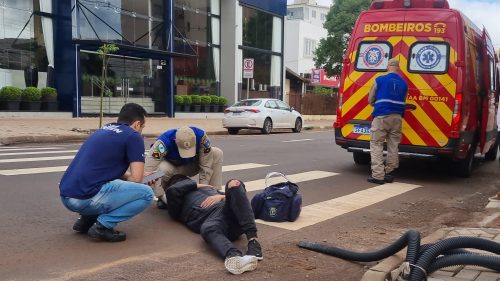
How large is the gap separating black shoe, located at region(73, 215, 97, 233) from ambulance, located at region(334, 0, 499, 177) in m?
5.24

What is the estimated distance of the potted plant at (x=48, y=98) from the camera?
66.9 feet

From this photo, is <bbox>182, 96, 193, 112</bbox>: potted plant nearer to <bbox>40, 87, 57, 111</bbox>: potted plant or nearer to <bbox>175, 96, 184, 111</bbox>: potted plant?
<bbox>175, 96, 184, 111</bbox>: potted plant

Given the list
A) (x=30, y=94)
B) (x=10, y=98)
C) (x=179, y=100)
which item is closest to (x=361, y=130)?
(x=10, y=98)

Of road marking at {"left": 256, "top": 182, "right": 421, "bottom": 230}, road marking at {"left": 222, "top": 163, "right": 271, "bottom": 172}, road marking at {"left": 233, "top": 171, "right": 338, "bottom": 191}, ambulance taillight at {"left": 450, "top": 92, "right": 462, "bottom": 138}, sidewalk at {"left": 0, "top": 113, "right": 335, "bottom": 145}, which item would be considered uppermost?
ambulance taillight at {"left": 450, "top": 92, "right": 462, "bottom": 138}

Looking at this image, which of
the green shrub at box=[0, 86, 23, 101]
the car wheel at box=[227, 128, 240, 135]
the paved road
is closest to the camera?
the paved road

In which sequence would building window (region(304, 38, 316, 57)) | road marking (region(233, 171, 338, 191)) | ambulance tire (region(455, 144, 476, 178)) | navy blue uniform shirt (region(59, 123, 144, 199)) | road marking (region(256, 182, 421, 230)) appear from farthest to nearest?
1. building window (region(304, 38, 316, 57))
2. ambulance tire (region(455, 144, 476, 178))
3. road marking (region(233, 171, 338, 191))
4. road marking (region(256, 182, 421, 230))
5. navy blue uniform shirt (region(59, 123, 144, 199))

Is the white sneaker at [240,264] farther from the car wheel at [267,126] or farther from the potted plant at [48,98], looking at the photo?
the potted plant at [48,98]

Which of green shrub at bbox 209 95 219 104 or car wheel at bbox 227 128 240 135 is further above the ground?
green shrub at bbox 209 95 219 104

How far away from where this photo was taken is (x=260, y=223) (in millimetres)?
5707

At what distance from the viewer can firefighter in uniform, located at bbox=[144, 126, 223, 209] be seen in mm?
5613

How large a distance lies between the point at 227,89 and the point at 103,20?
8.81 meters

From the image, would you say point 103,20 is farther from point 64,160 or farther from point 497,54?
point 497,54

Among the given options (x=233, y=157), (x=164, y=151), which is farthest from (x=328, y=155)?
(x=164, y=151)

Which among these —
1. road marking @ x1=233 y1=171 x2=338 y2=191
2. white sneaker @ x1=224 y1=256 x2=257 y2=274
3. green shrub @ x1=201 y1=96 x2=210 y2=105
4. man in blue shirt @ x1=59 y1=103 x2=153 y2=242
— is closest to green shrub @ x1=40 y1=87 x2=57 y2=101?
green shrub @ x1=201 y1=96 x2=210 y2=105
